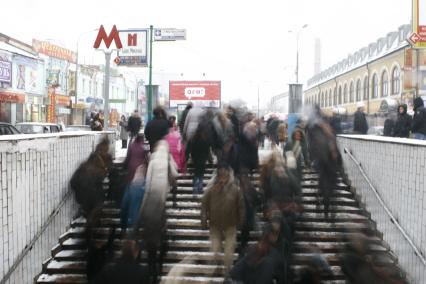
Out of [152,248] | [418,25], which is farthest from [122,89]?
[152,248]

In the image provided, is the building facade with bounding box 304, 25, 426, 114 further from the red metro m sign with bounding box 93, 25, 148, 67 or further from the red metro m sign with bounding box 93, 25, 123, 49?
the red metro m sign with bounding box 93, 25, 123, 49

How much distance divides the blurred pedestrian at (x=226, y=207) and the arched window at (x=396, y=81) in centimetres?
3854

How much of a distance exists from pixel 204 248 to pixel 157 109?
3368 millimetres

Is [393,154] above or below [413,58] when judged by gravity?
below

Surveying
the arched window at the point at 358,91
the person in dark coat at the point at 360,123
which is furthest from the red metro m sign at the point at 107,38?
the arched window at the point at 358,91

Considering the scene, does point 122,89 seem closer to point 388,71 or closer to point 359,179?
point 388,71

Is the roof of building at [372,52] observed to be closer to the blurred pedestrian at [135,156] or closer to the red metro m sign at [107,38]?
the red metro m sign at [107,38]

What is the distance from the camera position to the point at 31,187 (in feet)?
25.9

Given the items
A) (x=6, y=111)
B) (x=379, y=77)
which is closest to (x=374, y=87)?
(x=379, y=77)

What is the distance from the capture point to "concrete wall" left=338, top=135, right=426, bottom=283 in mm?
7480

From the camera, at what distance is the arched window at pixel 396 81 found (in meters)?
43.2

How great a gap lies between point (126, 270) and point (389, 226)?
16.9 feet

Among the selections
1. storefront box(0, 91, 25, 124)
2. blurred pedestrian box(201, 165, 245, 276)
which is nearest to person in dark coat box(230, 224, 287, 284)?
blurred pedestrian box(201, 165, 245, 276)

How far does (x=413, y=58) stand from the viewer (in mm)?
38438
